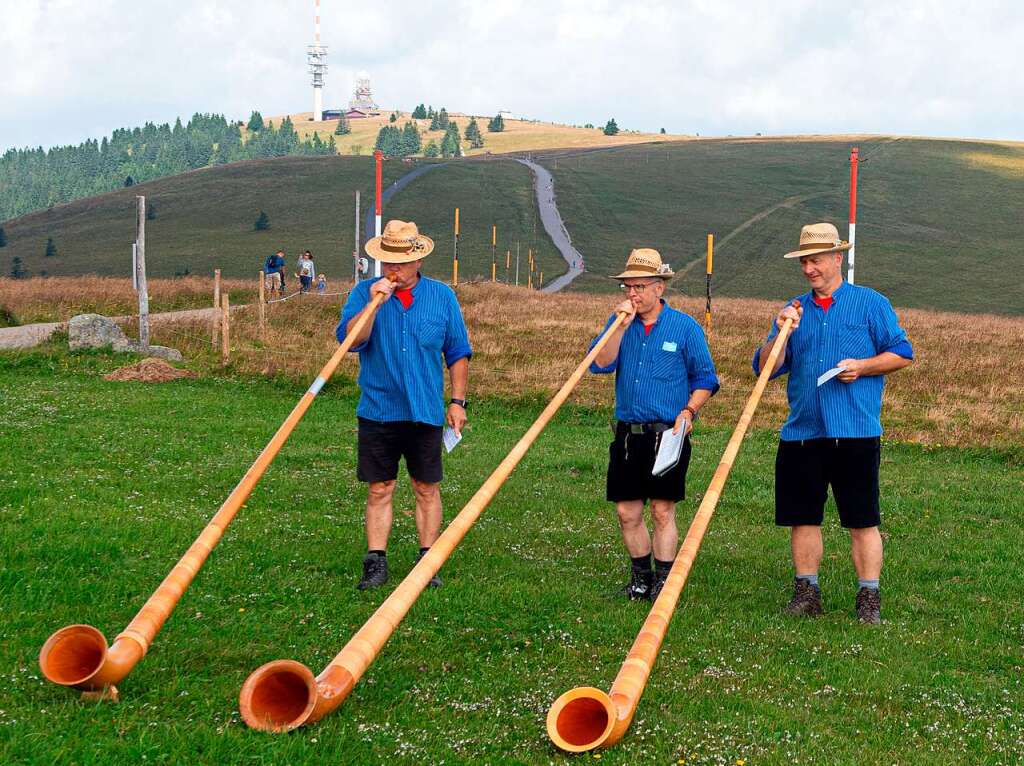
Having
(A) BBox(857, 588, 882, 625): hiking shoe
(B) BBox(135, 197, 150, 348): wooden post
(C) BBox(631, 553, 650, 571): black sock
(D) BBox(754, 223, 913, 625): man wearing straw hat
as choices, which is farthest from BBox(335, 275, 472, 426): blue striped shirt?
(B) BBox(135, 197, 150, 348): wooden post

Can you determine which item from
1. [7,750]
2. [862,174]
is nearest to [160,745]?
[7,750]

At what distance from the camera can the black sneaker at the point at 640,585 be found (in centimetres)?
834

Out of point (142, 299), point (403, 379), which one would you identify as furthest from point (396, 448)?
point (142, 299)

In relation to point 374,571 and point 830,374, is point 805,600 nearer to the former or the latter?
point 830,374

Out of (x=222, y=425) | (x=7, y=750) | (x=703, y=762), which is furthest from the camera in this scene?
(x=222, y=425)

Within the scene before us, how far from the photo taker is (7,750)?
4574 millimetres

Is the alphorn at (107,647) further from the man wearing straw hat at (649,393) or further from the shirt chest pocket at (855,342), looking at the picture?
the shirt chest pocket at (855,342)

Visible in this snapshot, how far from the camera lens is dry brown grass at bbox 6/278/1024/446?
62.4 ft

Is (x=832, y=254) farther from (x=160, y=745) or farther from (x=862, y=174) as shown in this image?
(x=862, y=174)

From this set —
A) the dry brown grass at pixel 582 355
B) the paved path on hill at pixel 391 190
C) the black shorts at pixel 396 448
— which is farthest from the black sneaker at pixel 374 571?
the paved path on hill at pixel 391 190

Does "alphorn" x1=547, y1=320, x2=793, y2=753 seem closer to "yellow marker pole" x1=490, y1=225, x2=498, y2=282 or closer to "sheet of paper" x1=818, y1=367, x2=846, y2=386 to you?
"sheet of paper" x1=818, y1=367, x2=846, y2=386

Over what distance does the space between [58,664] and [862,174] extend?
124m

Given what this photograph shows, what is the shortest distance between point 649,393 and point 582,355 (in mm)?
15435

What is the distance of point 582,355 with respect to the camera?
23.7m
